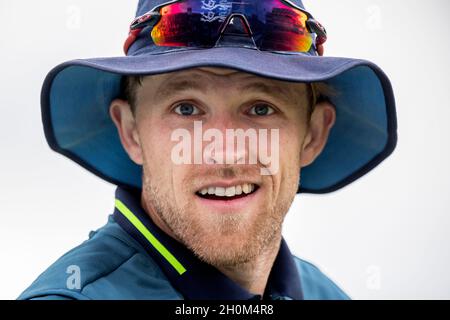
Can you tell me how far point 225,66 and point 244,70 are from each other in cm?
4

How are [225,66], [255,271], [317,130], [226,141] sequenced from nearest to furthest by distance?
[225,66], [226,141], [255,271], [317,130]

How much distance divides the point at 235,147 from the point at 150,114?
0.88ft

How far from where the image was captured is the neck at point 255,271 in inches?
65.8

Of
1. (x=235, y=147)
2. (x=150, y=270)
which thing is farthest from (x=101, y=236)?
(x=235, y=147)

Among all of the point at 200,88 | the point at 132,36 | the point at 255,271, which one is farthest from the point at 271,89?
the point at 255,271

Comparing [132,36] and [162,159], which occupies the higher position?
[132,36]

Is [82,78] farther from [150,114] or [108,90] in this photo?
[150,114]

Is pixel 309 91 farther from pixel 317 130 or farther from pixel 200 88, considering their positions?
pixel 200 88

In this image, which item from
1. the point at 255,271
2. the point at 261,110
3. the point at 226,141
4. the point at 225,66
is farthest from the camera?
the point at 255,271

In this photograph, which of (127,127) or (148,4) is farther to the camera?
(127,127)

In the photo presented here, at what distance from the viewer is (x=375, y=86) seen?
1.66 m

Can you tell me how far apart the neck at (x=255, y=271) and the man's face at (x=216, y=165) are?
0.12 m

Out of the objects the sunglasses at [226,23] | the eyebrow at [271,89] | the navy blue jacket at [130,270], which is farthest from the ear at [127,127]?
the eyebrow at [271,89]

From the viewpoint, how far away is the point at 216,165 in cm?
148
